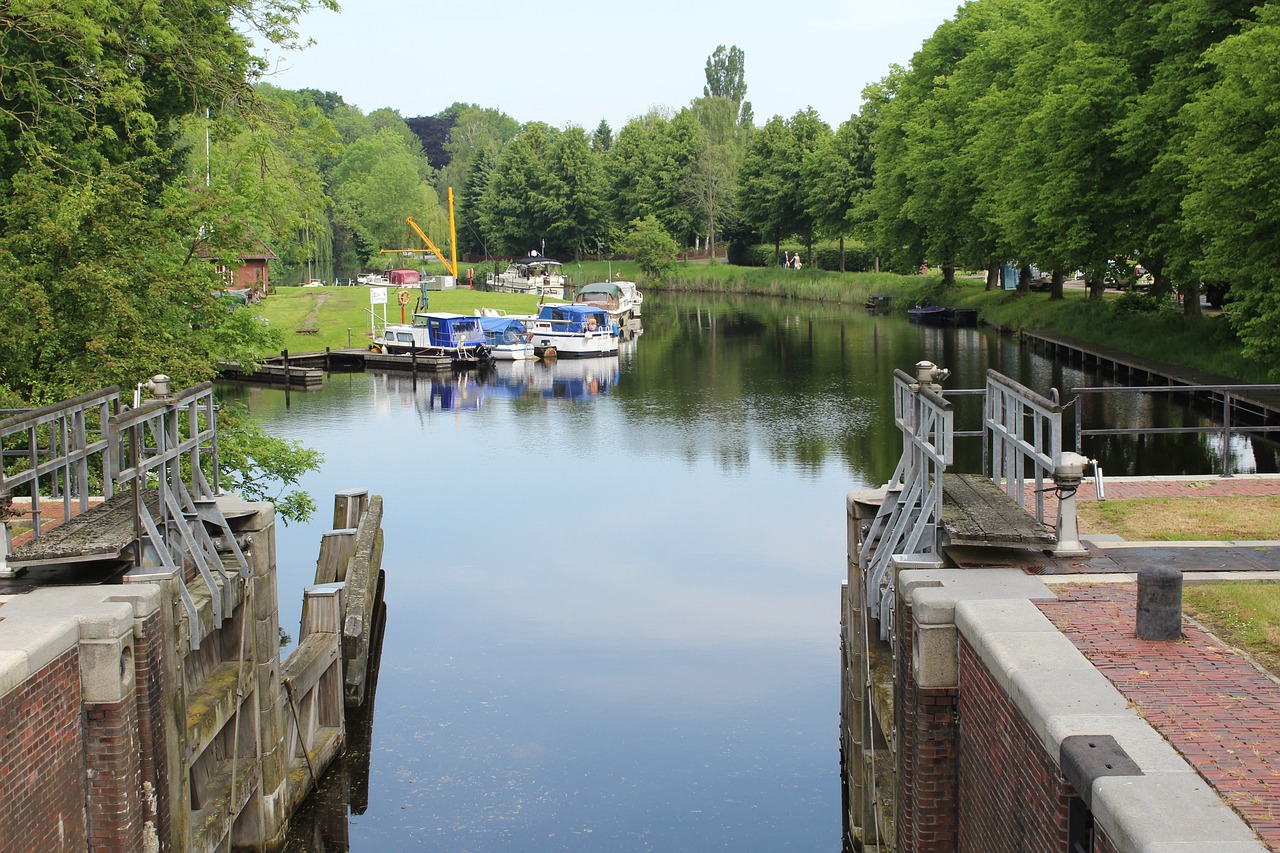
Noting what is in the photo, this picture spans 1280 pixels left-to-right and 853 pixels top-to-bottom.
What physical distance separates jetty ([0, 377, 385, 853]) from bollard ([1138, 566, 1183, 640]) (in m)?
6.94

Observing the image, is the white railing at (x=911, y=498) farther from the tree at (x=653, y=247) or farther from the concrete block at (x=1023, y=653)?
the tree at (x=653, y=247)

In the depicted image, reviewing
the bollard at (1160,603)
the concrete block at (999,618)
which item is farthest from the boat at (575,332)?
the bollard at (1160,603)

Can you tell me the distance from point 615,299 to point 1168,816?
73.8 meters

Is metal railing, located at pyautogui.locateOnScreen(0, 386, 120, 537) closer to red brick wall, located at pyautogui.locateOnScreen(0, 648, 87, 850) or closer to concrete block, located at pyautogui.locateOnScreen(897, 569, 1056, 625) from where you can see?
red brick wall, located at pyautogui.locateOnScreen(0, 648, 87, 850)

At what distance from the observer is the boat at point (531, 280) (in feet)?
302

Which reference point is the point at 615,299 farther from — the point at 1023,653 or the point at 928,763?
the point at 1023,653

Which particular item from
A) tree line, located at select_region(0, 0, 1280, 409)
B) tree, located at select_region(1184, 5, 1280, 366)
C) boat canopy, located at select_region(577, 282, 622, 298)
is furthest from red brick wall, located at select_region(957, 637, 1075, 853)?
boat canopy, located at select_region(577, 282, 622, 298)

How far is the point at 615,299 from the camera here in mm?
79438

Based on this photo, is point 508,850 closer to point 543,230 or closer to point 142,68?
point 142,68

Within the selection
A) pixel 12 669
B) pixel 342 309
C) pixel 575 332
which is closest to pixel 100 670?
pixel 12 669

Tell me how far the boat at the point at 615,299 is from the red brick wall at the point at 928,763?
64974 millimetres

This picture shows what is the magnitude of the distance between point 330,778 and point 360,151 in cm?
12694

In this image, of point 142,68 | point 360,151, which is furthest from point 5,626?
point 360,151

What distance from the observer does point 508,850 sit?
1396cm
